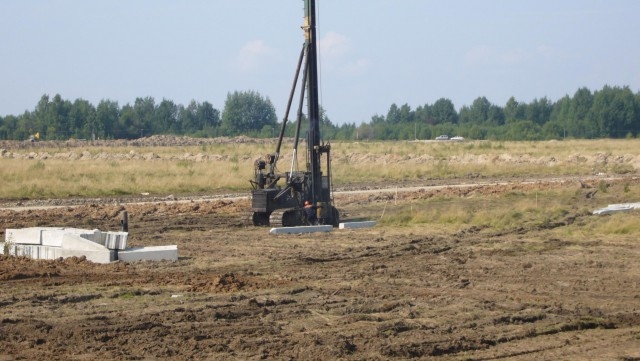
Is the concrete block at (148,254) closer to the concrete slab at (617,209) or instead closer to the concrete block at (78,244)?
the concrete block at (78,244)

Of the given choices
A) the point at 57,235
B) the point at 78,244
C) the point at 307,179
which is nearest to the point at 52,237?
the point at 57,235

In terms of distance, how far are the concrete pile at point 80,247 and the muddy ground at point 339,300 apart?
48 cm

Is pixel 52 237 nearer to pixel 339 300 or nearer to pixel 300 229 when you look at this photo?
pixel 300 229

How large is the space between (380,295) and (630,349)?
4399 mm

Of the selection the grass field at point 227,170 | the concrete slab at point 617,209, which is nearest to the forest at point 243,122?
the grass field at point 227,170

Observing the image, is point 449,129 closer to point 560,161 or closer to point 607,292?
point 560,161

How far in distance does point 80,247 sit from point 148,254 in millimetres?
1341

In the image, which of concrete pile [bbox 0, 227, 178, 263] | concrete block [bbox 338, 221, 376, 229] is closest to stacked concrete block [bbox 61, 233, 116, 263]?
concrete pile [bbox 0, 227, 178, 263]

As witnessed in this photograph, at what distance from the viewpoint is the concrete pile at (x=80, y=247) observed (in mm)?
19656

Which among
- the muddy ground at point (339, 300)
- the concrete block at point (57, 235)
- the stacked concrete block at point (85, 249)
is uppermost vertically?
the concrete block at point (57, 235)

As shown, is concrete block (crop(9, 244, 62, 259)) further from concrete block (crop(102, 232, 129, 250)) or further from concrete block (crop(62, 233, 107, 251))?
concrete block (crop(102, 232, 129, 250))

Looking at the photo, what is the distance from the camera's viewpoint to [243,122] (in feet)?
440

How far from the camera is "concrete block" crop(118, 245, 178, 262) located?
64.5ft

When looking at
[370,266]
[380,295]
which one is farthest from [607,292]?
[370,266]
